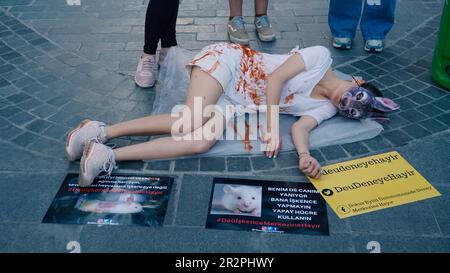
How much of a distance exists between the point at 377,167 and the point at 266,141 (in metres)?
0.65

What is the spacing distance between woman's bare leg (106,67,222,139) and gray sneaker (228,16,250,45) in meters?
1.36

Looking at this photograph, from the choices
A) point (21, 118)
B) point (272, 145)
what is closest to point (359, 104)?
point (272, 145)

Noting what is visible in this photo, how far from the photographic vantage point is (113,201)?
2.20m

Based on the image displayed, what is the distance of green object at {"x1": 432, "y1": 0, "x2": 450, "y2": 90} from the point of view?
3.10 metres

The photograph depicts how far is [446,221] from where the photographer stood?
2100 millimetres

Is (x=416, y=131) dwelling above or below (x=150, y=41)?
below

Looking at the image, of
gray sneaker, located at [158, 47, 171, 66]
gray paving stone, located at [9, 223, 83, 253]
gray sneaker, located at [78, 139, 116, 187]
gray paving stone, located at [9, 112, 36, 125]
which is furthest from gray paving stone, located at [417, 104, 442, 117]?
gray paving stone, located at [9, 112, 36, 125]

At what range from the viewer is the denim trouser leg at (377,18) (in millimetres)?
3623

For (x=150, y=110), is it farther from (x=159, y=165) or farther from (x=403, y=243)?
(x=403, y=243)

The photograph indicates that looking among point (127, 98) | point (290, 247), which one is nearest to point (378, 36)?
point (127, 98)

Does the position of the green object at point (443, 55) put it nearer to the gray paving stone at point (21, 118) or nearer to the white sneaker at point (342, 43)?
the white sneaker at point (342, 43)

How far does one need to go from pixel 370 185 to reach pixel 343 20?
1938 mm

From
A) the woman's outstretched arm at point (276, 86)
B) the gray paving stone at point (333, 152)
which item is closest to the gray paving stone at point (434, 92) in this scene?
the gray paving stone at point (333, 152)

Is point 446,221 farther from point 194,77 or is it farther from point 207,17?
point 207,17
